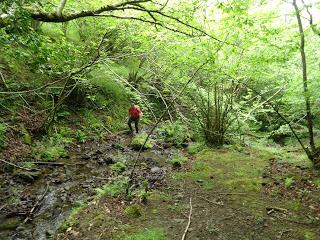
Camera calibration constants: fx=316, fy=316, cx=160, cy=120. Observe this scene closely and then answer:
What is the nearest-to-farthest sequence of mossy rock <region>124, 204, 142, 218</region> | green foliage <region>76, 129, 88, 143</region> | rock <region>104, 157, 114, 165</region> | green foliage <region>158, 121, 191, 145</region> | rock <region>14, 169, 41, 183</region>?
mossy rock <region>124, 204, 142, 218</region>, rock <region>14, 169, 41, 183</region>, rock <region>104, 157, 114, 165</region>, green foliage <region>76, 129, 88, 143</region>, green foliage <region>158, 121, 191, 145</region>

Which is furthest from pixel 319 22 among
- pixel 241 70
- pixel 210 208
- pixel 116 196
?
pixel 116 196

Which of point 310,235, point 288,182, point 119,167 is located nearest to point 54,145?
point 119,167

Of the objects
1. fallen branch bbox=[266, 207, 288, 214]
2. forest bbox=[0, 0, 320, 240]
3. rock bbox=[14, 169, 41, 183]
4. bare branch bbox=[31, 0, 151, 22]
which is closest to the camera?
forest bbox=[0, 0, 320, 240]

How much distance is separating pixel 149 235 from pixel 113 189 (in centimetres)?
223

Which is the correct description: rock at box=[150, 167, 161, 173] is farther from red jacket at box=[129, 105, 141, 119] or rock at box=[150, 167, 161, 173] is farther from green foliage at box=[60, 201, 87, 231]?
red jacket at box=[129, 105, 141, 119]

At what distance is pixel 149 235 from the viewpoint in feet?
19.1

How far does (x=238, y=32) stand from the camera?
28.2 ft

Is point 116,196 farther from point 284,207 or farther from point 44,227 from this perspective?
point 284,207

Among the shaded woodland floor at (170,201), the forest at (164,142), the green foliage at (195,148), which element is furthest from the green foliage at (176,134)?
the shaded woodland floor at (170,201)

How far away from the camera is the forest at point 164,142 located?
6402 millimetres

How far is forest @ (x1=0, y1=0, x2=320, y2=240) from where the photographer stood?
6.40 meters

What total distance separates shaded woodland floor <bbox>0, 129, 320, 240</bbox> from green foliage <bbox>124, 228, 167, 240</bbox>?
0.02 meters

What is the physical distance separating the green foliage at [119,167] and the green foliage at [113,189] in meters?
1.30

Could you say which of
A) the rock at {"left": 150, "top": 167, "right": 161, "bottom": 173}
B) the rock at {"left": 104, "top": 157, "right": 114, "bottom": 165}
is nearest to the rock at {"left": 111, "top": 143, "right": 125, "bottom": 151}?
the rock at {"left": 104, "top": 157, "right": 114, "bottom": 165}
